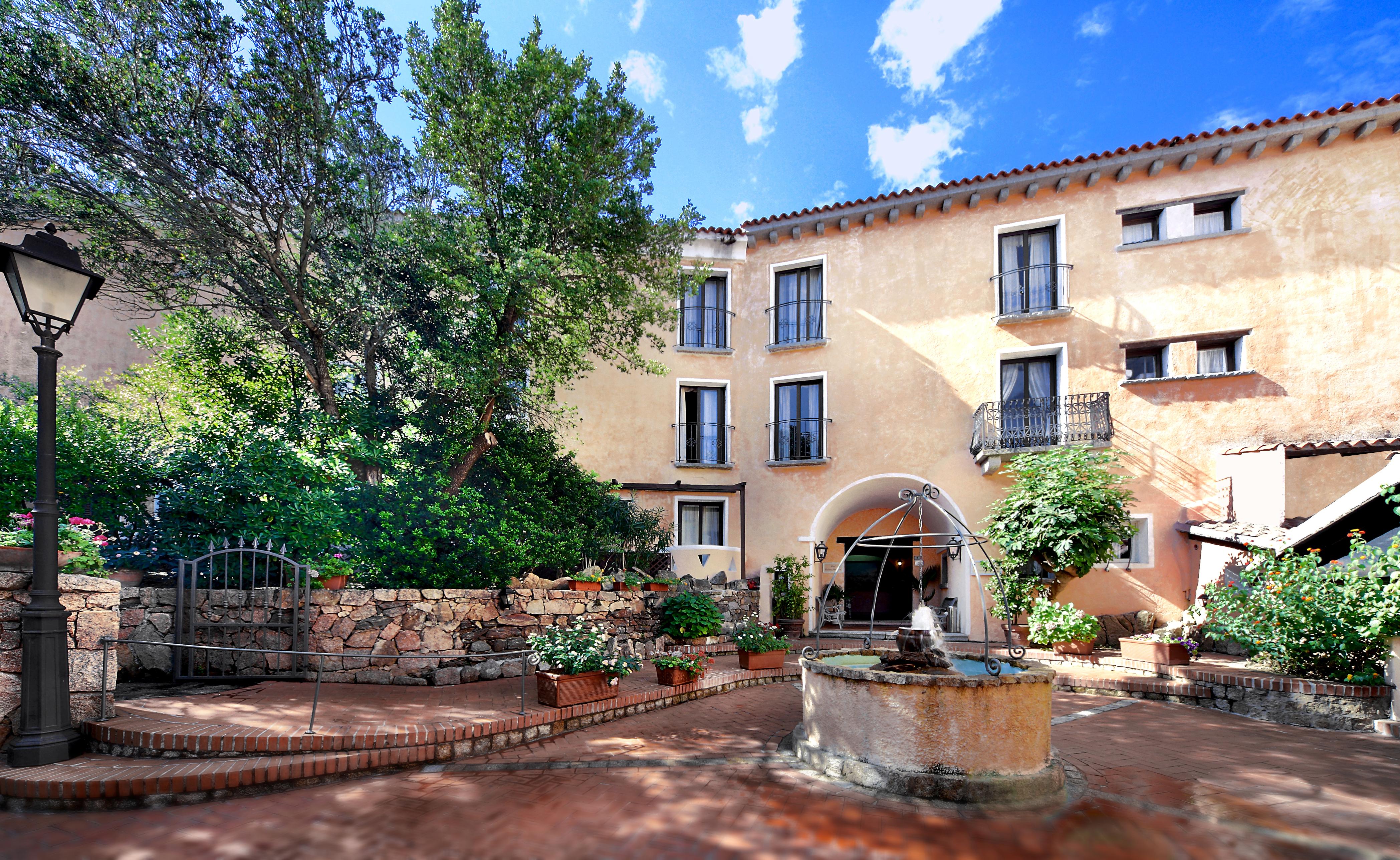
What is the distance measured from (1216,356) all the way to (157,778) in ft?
59.1

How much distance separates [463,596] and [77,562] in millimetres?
3890

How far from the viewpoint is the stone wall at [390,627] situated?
726 cm

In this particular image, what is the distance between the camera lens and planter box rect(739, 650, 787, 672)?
9.53 m

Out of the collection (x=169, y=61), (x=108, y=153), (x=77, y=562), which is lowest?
(x=77, y=562)

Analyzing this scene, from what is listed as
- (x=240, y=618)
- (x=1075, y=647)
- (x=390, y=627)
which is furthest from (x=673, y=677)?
(x=1075, y=647)

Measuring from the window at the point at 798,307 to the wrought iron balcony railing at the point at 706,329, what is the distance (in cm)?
138

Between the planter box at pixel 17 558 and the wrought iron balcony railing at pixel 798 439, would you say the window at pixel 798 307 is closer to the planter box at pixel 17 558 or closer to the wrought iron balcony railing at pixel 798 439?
the wrought iron balcony railing at pixel 798 439

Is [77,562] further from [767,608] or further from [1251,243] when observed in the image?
[1251,243]

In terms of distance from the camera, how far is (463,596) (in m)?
8.54

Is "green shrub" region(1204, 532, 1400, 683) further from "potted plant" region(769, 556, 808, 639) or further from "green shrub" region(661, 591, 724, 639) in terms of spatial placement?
"potted plant" region(769, 556, 808, 639)

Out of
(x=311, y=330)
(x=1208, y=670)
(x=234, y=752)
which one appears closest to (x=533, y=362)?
(x=311, y=330)

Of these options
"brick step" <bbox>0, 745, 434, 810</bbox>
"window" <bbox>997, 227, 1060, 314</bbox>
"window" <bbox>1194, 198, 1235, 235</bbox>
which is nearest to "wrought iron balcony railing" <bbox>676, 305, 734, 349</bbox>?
"window" <bbox>997, 227, 1060, 314</bbox>

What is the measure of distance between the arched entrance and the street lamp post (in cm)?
1296

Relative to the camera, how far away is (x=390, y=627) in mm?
7992
